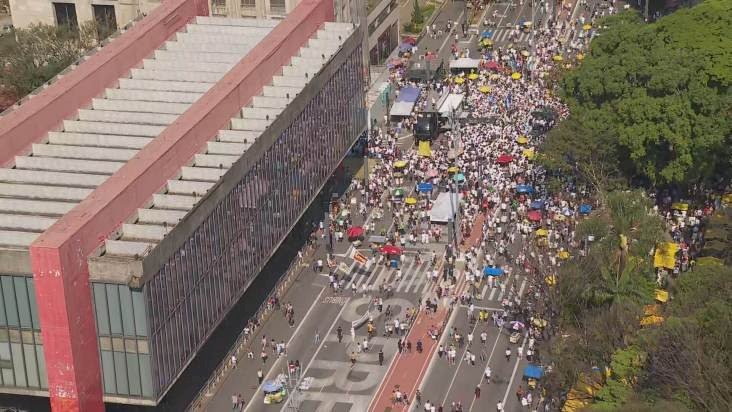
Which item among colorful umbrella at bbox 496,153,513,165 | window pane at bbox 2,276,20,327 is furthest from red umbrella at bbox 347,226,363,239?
window pane at bbox 2,276,20,327

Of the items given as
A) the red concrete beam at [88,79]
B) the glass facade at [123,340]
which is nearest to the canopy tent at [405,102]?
the red concrete beam at [88,79]

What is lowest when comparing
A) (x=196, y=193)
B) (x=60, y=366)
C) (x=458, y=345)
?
(x=458, y=345)

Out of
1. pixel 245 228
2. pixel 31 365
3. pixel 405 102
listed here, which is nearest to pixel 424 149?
→ pixel 405 102

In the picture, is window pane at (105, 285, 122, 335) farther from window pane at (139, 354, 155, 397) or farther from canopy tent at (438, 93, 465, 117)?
canopy tent at (438, 93, 465, 117)

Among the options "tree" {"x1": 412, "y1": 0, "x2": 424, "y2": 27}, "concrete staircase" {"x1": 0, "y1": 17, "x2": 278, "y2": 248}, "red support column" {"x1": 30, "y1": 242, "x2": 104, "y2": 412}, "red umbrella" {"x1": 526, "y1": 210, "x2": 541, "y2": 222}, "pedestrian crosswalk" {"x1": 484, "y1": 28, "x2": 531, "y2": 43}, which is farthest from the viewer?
"tree" {"x1": 412, "y1": 0, "x2": 424, "y2": 27}

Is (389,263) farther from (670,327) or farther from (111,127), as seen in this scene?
(670,327)

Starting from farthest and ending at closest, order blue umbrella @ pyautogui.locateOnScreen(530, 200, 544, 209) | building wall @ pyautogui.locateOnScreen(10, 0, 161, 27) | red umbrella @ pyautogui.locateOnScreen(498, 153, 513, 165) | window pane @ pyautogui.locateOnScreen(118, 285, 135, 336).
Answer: building wall @ pyautogui.locateOnScreen(10, 0, 161, 27) → red umbrella @ pyautogui.locateOnScreen(498, 153, 513, 165) → blue umbrella @ pyautogui.locateOnScreen(530, 200, 544, 209) → window pane @ pyautogui.locateOnScreen(118, 285, 135, 336)

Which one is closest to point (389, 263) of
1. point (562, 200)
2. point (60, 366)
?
point (562, 200)
